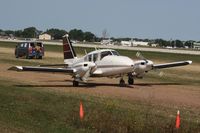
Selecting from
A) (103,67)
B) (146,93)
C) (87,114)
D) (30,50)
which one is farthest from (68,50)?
(30,50)

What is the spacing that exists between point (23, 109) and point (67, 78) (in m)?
16.4

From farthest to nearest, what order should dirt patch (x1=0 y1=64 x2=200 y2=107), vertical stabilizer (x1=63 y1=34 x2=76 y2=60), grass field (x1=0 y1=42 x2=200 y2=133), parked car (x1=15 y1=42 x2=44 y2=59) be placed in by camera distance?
parked car (x1=15 y1=42 x2=44 y2=59)
vertical stabilizer (x1=63 y1=34 x2=76 y2=60)
dirt patch (x1=0 y1=64 x2=200 y2=107)
grass field (x1=0 y1=42 x2=200 y2=133)

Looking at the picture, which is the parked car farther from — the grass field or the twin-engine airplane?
the grass field

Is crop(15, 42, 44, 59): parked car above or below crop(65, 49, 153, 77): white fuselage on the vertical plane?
below

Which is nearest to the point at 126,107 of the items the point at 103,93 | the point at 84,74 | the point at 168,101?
the point at 168,101

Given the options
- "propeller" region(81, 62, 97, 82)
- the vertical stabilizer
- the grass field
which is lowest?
the grass field

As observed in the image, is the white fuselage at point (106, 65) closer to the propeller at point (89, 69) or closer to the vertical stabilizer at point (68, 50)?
the propeller at point (89, 69)

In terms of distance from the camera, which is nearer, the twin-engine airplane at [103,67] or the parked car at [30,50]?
the twin-engine airplane at [103,67]

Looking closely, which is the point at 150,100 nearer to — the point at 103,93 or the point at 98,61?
the point at 103,93

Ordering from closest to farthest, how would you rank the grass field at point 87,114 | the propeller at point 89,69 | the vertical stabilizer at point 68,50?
the grass field at point 87,114 → the propeller at point 89,69 → the vertical stabilizer at point 68,50

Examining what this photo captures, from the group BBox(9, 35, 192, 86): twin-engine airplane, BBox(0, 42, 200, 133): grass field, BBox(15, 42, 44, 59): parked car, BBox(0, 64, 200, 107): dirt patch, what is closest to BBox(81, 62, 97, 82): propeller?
BBox(9, 35, 192, 86): twin-engine airplane

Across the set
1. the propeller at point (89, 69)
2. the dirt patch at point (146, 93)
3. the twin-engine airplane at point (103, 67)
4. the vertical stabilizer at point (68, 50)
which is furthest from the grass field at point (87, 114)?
the vertical stabilizer at point (68, 50)

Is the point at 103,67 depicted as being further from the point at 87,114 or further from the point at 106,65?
the point at 87,114

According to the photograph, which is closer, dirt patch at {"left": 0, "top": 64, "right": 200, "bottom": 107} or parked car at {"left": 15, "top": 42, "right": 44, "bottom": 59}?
dirt patch at {"left": 0, "top": 64, "right": 200, "bottom": 107}
